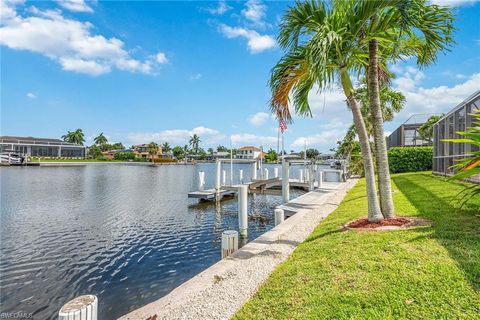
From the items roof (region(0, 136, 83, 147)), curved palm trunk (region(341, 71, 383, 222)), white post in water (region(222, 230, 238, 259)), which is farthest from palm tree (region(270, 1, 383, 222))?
roof (region(0, 136, 83, 147))

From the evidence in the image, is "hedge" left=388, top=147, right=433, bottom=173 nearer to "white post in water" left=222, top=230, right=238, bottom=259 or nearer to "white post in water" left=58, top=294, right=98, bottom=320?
"white post in water" left=222, top=230, right=238, bottom=259

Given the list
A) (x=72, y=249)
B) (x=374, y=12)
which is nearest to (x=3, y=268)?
(x=72, y=249)

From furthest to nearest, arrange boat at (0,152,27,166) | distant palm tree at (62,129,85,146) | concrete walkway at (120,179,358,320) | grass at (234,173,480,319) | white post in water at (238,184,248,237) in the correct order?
distant palm tree at (62,129,85,146), boat at (0,152,27,166), white post in water at (238,184,248,237), concrete walkway at (120,179,358,320), grass at (234,173,480,319)

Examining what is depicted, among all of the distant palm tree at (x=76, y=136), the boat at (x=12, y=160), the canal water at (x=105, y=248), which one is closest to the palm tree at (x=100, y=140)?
the distant palm tree at (x=76, y=136)

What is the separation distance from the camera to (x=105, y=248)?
921 cm

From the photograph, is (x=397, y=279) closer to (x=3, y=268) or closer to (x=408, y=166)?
(x=3, y=268)

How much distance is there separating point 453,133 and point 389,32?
377 inches

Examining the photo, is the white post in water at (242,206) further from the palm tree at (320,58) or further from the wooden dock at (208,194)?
the wooden dock at (208,194)

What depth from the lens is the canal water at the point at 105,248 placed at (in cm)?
629

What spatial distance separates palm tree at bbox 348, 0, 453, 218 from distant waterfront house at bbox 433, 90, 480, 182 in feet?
15.1

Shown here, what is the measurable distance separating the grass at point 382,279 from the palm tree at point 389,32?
1.53m

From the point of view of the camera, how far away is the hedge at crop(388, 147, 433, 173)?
2398cm

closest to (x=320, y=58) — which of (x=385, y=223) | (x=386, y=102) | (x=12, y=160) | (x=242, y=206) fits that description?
(x=385, y=223)

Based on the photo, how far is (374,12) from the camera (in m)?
5.41
